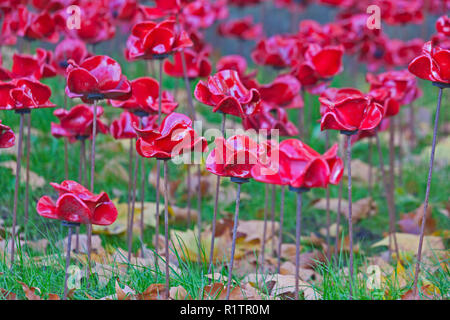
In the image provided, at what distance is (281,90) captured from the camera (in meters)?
2.05

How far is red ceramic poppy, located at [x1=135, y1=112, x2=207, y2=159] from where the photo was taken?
4.81ft

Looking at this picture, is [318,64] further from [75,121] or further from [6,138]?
[6,138]

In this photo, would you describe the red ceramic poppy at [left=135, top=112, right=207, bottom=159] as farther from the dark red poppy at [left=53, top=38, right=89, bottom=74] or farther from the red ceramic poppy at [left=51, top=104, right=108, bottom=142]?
the dark red poppy at [left=53, top=38, right=89, bottom=74]

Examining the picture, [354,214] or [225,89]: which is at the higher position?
[225,89]

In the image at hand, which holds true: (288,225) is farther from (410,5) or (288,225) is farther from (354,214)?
(410,5)

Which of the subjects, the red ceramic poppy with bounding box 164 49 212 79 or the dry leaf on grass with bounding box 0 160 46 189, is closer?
the red ceramic poppy with bounding box 164 49 212 79

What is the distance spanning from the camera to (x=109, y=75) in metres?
1.65

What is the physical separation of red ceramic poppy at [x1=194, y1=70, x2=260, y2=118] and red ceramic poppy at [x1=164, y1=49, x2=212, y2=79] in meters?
0.60

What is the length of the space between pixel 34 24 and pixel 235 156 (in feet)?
3.95

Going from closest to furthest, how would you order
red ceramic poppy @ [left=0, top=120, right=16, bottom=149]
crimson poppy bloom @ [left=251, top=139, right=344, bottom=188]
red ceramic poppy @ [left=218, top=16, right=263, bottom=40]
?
crimson poppy bloom @ [left=251, top=139, right=344, bottom=188], red ceramic poppy @ [left=0, top=120, right=16, bottom=149], red ceramic poppy @ [left=218, top=16, right=263, bottom=40]

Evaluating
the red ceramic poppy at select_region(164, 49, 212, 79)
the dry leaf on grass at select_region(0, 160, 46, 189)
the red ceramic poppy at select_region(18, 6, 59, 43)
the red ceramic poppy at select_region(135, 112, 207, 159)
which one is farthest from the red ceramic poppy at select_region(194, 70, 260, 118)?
the dry leaf on grass at select_region(0, 160, 46, 189)

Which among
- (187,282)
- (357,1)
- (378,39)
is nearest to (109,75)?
(187,282)

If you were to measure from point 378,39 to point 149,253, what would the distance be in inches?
61.4

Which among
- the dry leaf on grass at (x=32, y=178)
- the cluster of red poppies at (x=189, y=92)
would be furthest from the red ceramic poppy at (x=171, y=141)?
the dry leaf on grass at (x=32, y=178)
